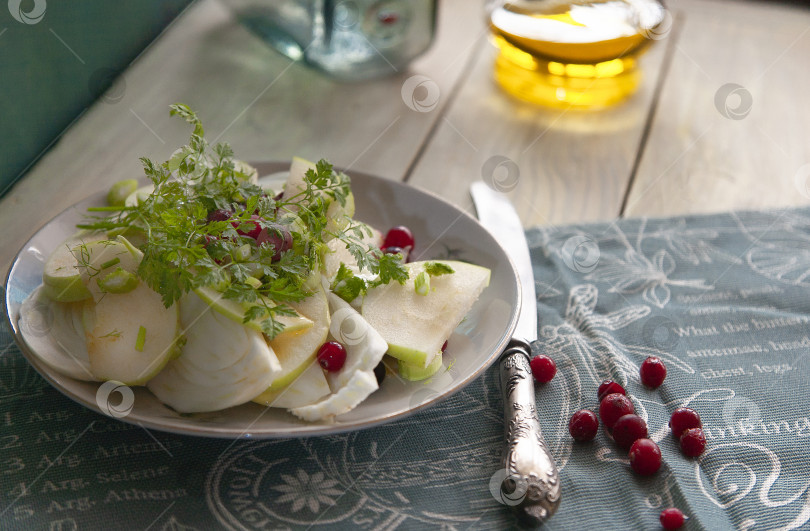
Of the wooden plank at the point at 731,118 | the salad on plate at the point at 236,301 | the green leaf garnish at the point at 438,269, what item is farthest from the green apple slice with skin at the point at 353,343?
the wooden plank at the point at 731,118

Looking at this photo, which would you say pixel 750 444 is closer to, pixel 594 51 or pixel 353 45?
pixel 594 51

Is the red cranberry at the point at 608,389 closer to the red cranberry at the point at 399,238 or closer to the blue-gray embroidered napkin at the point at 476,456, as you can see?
the blue-gray embroidered napkin at the point at 476,456

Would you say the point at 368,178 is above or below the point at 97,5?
below

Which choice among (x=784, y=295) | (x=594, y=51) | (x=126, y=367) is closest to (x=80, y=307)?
(x=126, y=367)

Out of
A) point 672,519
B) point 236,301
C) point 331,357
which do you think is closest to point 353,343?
point 331,357

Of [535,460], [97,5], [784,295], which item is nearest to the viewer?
[535,460]
